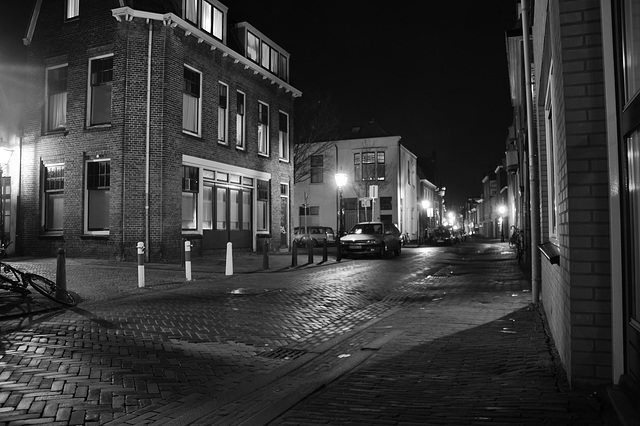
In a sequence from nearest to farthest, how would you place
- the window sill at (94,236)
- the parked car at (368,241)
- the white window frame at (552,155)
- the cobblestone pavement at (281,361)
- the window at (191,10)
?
1. the cobblestone pavement at (281,361)
2. the white window frame at (552,155)
3. the window sill at (94,236)
4. the window at (191,10)
5. the parked car at (368,241)

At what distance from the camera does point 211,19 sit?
21078 mm

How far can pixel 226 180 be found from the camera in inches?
856

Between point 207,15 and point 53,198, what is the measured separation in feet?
30.6

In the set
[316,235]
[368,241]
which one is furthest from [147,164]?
[316,235]

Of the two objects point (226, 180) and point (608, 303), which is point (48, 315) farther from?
point (226, 180)

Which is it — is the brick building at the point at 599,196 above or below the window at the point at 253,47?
below

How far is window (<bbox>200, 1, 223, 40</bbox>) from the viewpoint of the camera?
20.6 meters

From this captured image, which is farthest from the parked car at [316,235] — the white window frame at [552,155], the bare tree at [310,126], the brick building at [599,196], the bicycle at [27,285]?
the brick building at [599,196]

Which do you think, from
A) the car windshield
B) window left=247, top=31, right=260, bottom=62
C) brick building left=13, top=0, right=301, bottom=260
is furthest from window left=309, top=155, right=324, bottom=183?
brick building left=13, top=0, right=301, bottom=260

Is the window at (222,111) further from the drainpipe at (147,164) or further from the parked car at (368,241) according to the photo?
the parked car at (368,241)

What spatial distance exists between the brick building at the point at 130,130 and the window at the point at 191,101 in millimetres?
39

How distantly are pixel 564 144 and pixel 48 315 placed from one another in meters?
7.80

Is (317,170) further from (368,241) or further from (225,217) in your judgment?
(225,217)

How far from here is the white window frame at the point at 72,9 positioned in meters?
19.1
